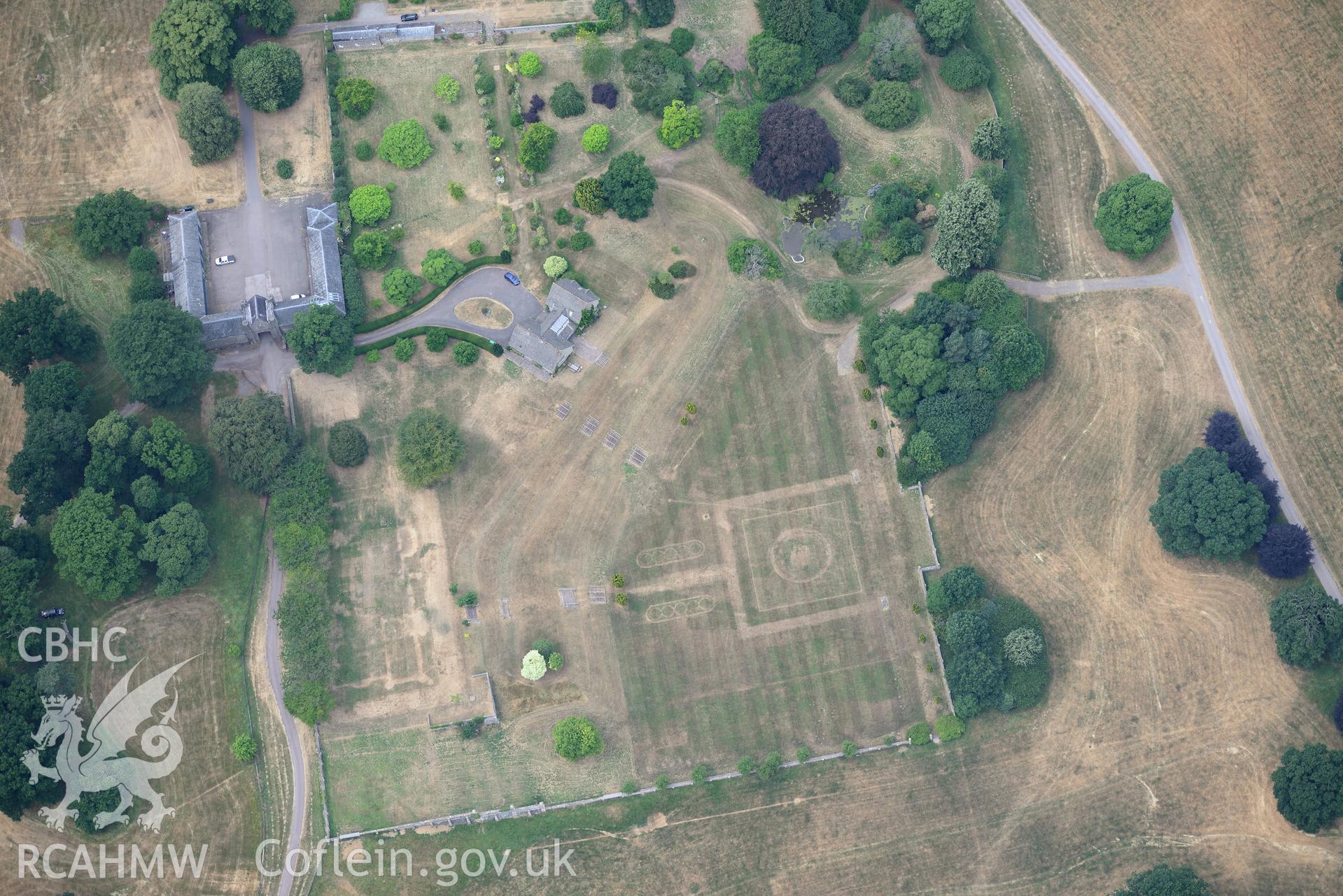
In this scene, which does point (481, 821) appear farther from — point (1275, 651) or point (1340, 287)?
point (1340, 287)

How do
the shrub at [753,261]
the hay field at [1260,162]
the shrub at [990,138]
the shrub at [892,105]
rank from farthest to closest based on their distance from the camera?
1. the shrub at [892,105]
2. the shrub at [990,138]
3. the shrub at [753,261]
4. the hay field at [1260,162]

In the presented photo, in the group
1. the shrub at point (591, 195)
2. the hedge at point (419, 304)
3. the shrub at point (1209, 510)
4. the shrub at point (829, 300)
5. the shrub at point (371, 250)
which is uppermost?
the shrub at point (591, 195)

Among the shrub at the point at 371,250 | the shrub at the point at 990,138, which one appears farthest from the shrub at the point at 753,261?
the shrub at the point at 371,250

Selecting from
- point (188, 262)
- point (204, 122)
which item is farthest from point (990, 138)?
point (188, 262)

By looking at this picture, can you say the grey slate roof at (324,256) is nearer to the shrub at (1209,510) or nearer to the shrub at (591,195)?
the shrub at (591,195)

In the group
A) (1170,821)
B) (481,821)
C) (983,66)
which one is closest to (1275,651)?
(1170,821)

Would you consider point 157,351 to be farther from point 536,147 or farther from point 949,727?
point 949,727
